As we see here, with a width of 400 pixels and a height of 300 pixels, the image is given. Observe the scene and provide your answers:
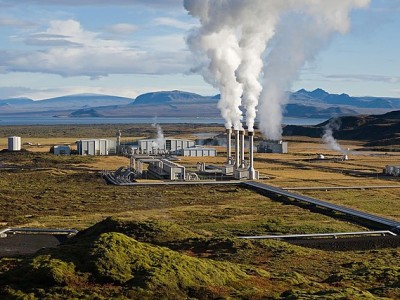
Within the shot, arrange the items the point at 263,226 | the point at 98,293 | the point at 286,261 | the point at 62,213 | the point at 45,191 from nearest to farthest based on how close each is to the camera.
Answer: the point at 98,293, the point at 286,261, the point at 263,226, the point at 62,213, the point at 45,191

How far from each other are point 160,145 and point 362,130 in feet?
261

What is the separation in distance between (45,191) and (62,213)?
1355 centimetres

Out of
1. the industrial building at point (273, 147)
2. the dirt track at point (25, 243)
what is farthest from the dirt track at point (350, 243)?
the industrial building at point (273, 147)

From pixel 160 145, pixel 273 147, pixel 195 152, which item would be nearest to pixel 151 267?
pixel 195 152

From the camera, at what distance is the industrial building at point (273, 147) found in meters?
120

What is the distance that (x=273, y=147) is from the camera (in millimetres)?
120750

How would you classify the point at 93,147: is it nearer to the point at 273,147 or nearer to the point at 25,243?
the point at 273,147

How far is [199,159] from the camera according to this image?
10156 centimetres

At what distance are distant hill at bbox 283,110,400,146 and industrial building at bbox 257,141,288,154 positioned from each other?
3407cm

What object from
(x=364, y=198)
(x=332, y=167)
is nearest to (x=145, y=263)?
(x=364, y=198)

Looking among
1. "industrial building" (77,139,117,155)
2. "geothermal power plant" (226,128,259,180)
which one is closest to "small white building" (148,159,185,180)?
"geothermal power plant" (226,128,259,180)

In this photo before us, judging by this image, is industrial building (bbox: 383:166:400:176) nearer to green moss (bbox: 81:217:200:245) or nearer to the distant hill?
green moss (bbox: 81:217:200:245)

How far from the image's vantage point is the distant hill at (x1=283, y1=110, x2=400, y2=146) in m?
163

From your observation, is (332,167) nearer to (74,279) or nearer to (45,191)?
(45,191)
